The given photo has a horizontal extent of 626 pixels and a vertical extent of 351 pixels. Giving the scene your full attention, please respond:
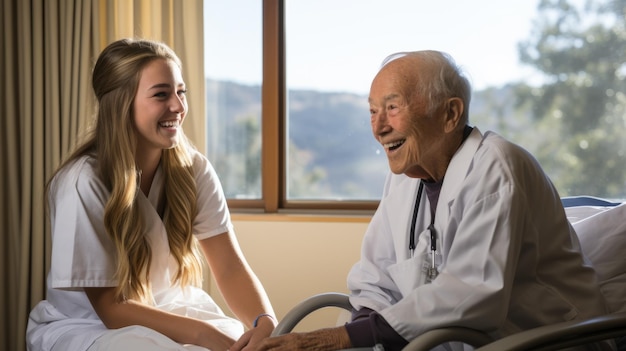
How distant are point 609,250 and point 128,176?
4.11ft

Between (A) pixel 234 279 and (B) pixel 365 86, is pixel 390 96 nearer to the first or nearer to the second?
(A) pixel 234 279

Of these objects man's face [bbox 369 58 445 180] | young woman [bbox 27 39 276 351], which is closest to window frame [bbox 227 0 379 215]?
young woman [bbox 27 39 276 351]

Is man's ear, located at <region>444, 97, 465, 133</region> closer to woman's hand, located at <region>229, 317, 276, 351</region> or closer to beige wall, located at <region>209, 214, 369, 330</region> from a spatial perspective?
woman's hand, located at <region>229, 317, 276, 351</region>

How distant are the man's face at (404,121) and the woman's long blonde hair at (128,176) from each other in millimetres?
704

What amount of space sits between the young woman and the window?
48.0 inches

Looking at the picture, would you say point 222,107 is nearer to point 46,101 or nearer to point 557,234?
point 46,101

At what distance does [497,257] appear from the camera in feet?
4.80

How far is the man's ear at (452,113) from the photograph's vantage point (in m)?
1.69

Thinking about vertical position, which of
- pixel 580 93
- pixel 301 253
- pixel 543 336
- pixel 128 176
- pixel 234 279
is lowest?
pixel 301 253

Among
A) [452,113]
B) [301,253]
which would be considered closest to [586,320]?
[452,113]

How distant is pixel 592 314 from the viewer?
156 centimetres

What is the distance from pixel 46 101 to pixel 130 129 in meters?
1.39

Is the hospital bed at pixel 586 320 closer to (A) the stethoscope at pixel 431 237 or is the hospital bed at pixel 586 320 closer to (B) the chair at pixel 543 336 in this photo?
(B) the chair at pixel 543 336

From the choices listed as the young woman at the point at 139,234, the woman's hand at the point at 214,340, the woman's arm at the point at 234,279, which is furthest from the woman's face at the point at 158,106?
the woman's hand at the point at 214,340
